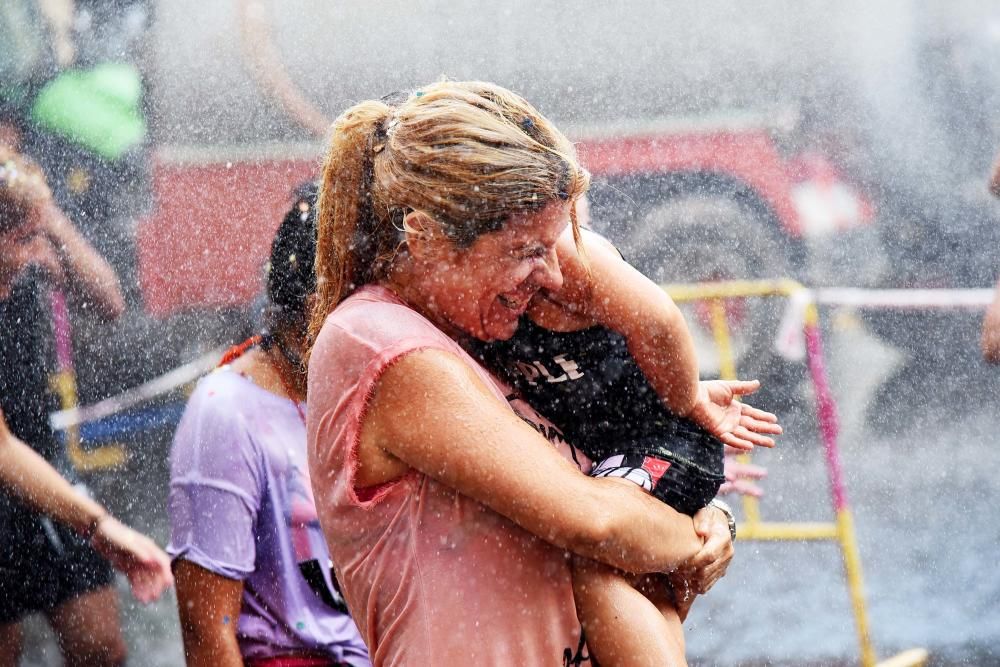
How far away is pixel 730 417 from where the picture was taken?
2135 millimetres

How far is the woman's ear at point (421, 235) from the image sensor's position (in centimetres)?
167

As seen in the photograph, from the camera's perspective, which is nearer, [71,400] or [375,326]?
[375,326]

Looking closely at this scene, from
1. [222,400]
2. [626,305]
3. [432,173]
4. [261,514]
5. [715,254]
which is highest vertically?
[432,173]

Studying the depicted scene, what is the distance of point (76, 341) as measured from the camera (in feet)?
21.7

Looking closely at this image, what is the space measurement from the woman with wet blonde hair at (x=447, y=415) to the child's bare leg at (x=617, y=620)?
0.06 ft

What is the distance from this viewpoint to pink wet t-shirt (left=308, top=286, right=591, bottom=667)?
5.39 ft

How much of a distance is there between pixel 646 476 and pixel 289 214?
3.08 feet

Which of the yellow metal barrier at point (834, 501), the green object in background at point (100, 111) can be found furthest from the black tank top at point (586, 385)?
the green object in background at point (100, 111)

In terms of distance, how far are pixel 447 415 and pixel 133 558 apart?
5.31 ft

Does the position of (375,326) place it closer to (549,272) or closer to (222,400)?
(549,272)

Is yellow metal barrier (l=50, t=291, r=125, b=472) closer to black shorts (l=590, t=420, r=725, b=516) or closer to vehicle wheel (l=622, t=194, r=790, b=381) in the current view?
vehicle wheel (l=622, t=194, r=790, b=381)

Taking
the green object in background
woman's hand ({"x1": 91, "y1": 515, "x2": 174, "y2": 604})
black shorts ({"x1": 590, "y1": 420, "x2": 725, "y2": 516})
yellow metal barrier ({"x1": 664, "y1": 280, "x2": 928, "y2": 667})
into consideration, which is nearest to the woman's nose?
black shorts ({"x1": 590, "y1": 420, "x2": 725, "y2": 516})

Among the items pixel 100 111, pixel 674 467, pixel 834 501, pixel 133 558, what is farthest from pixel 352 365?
pixel 100 111

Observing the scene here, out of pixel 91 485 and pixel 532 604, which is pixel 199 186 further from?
pixel 532 604
